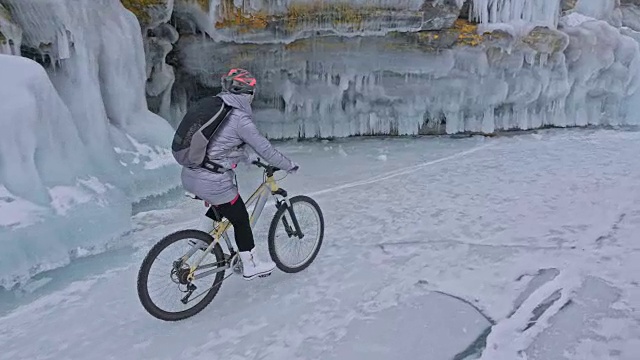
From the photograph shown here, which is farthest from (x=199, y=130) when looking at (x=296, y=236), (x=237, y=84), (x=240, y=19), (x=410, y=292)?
(x=240, y=19)

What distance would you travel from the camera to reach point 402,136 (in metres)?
11.0

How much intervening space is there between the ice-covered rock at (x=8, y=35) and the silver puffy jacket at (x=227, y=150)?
3.30 meters

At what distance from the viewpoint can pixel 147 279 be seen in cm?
362

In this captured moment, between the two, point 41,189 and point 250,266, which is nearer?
point 250,266

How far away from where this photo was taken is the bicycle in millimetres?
3641

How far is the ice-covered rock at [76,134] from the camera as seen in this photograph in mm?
4730

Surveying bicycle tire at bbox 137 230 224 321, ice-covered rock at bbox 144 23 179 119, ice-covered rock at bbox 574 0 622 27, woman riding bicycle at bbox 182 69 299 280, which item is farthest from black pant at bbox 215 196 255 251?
ice-covered rock at bbox 574 0 622 27

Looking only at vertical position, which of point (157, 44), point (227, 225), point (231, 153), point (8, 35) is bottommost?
point (227, 225)

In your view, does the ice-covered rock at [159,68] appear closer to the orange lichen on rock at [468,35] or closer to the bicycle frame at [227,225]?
the bicycle frame at [227,225]

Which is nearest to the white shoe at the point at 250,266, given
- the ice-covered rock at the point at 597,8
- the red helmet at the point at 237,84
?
the red helmet at the point at 237,84

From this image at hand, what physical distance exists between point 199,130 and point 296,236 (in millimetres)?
1355

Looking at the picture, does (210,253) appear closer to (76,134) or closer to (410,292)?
(410,292)

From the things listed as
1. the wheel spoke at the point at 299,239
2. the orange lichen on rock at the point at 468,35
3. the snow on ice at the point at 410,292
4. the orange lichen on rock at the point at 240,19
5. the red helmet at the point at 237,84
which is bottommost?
the snow on ice at the point at 410,292

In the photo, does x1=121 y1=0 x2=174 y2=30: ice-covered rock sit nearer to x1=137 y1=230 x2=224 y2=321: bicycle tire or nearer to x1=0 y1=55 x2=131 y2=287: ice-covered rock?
x1=0 y1=55 x2=131 y2=287: ice-covered rock
